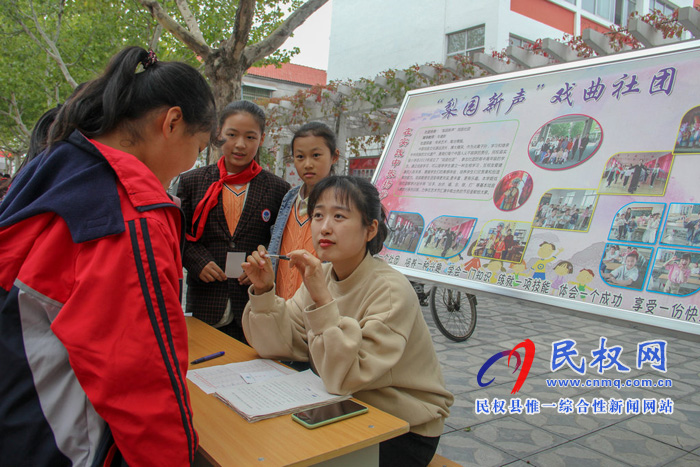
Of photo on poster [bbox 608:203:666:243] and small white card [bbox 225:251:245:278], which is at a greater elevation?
photo on poster [bbox 608:203:666:243]

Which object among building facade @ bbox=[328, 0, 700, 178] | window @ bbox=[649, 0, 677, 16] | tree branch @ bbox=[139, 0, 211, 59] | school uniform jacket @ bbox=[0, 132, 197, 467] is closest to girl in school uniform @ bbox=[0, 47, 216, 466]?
school uniform jacket @ bbox=[0, 132, 197, 467]

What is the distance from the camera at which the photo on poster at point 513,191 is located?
78.7 inches

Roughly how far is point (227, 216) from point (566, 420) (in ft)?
7.53

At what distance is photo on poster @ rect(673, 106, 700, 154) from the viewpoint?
161cm

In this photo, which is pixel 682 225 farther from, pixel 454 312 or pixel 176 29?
pixel 176 29

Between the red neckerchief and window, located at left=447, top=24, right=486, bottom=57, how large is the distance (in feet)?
30.7

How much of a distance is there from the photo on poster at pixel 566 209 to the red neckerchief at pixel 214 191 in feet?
4.30

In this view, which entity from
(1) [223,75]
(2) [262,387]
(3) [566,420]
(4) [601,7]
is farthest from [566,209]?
(4) [601,7]

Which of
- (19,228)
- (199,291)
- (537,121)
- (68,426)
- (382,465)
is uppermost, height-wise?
(537,121)

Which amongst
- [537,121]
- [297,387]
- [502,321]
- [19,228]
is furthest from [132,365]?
[502,321]

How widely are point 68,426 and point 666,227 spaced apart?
1.64m

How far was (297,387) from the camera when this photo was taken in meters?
1.47

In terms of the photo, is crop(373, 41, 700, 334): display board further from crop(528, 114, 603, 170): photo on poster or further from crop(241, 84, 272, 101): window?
crop(241, 84, 272, 101): window

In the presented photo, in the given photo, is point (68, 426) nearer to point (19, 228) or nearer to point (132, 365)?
point (132, 365)
